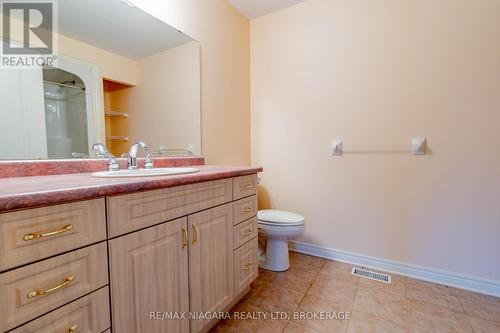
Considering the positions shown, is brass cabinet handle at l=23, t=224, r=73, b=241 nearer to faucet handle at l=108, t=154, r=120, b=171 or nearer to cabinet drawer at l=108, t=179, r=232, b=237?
cabinet drawer at l=108, t=179, r=232, b=237

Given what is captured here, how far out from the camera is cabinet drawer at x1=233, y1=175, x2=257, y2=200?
1282 millimetres

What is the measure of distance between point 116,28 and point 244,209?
4.05 ft

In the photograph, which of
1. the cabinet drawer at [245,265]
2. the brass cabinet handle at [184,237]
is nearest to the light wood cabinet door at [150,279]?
the brass cabinet handle at [184,237]

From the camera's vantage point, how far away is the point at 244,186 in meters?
1.36

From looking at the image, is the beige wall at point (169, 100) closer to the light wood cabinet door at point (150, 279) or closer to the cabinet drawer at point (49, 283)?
the light wood cabinet door at point (150, 279)

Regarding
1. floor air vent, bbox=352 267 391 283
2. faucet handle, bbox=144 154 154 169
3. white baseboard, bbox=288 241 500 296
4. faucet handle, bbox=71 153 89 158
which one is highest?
faucet handle, bbox=71 153 89 158

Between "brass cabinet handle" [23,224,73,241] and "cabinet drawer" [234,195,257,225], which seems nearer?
"brass cabinet handle" [23,224,73,241]

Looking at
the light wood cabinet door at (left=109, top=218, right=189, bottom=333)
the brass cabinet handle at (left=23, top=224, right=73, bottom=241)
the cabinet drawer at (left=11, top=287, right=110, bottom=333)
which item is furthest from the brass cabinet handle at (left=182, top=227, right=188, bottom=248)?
the brass cabinet handle at (left=23, top=224, right=73, bottom=241)

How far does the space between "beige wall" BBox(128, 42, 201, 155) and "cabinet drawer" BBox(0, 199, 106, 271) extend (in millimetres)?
800

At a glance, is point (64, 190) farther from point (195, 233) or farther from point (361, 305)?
point (361, 305)

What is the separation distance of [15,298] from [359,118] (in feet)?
6.66

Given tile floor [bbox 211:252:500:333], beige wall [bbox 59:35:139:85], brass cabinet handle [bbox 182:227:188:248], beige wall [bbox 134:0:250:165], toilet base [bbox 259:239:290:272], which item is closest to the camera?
brass cabinet handle [bbox 182:227:188:248]

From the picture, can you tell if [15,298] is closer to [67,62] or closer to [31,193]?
[31,193]

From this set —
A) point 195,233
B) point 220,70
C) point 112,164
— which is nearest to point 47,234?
point 195,233
